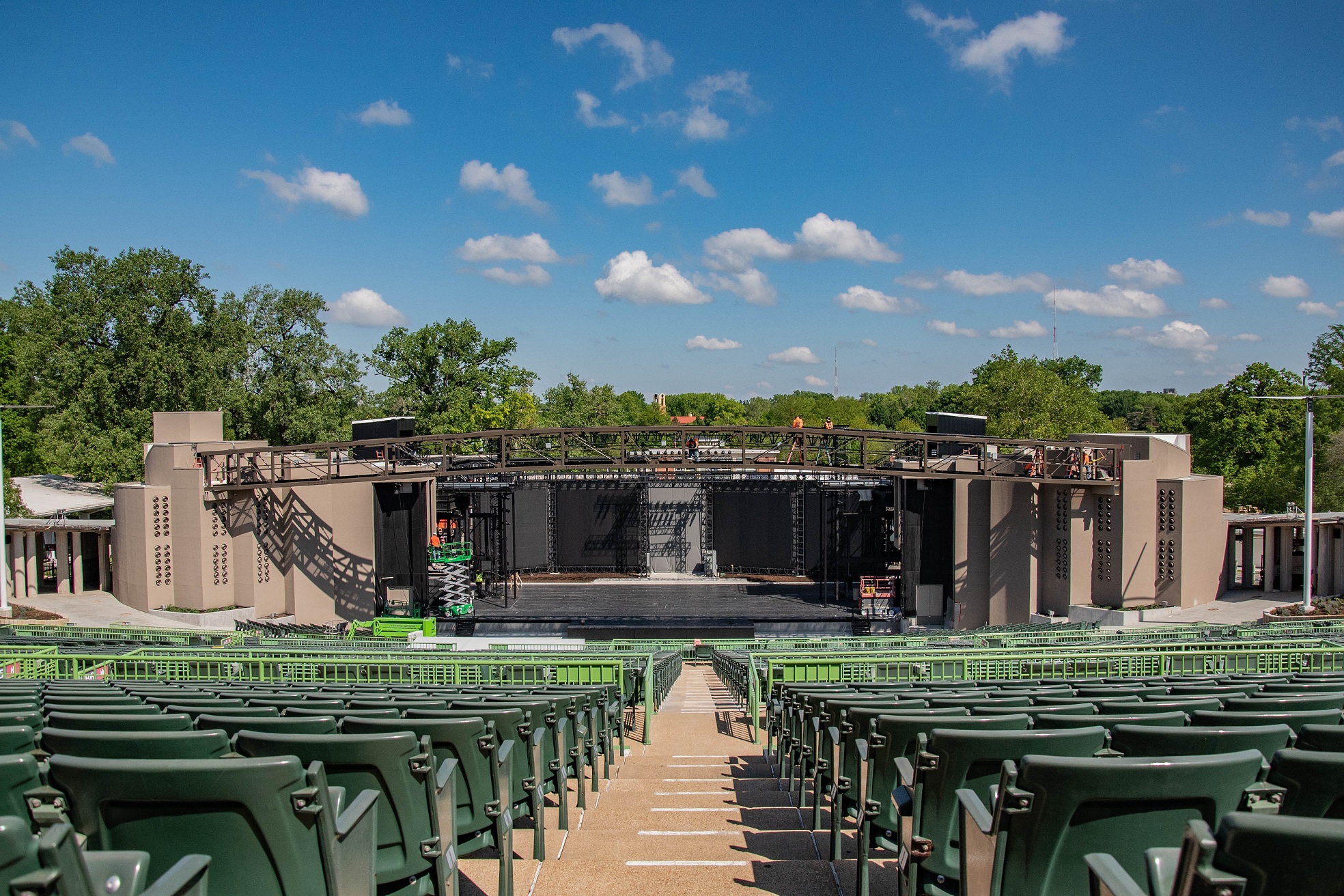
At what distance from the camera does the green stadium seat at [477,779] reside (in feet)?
11.4

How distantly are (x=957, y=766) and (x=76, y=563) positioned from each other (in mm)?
29899

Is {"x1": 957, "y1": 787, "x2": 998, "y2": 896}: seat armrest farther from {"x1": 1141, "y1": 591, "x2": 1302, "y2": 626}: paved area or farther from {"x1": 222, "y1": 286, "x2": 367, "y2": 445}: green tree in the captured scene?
{"x1": 222, "y1": 286, "x2": 367, "y2": 445}: green tree

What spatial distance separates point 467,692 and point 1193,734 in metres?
4.39

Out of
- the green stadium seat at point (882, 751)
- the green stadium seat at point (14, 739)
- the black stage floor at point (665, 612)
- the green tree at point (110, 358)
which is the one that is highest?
the green tree at point (110, 358)

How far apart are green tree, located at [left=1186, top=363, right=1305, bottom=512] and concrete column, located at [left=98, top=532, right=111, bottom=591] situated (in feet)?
162

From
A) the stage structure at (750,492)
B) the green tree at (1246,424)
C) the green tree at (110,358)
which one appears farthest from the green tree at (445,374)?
the green tree at (1246,424)

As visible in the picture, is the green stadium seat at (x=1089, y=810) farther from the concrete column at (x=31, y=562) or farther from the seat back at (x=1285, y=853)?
the concrete column at (x=31, y=562)

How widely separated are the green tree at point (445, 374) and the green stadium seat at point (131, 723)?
47.0 metres

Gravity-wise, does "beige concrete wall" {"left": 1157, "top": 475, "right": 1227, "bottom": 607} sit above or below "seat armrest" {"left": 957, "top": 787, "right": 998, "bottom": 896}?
below

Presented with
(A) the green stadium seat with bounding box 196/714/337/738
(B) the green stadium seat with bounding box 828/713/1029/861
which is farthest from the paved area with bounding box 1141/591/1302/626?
(A) the green stadium seat with bounding box 196/714/337/738

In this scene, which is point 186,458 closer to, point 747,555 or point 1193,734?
point 747,555

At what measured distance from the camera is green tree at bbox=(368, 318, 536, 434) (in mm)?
49781

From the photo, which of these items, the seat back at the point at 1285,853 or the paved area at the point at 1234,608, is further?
the paved area at the point at 1234,608

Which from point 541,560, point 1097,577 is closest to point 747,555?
point 541,560
